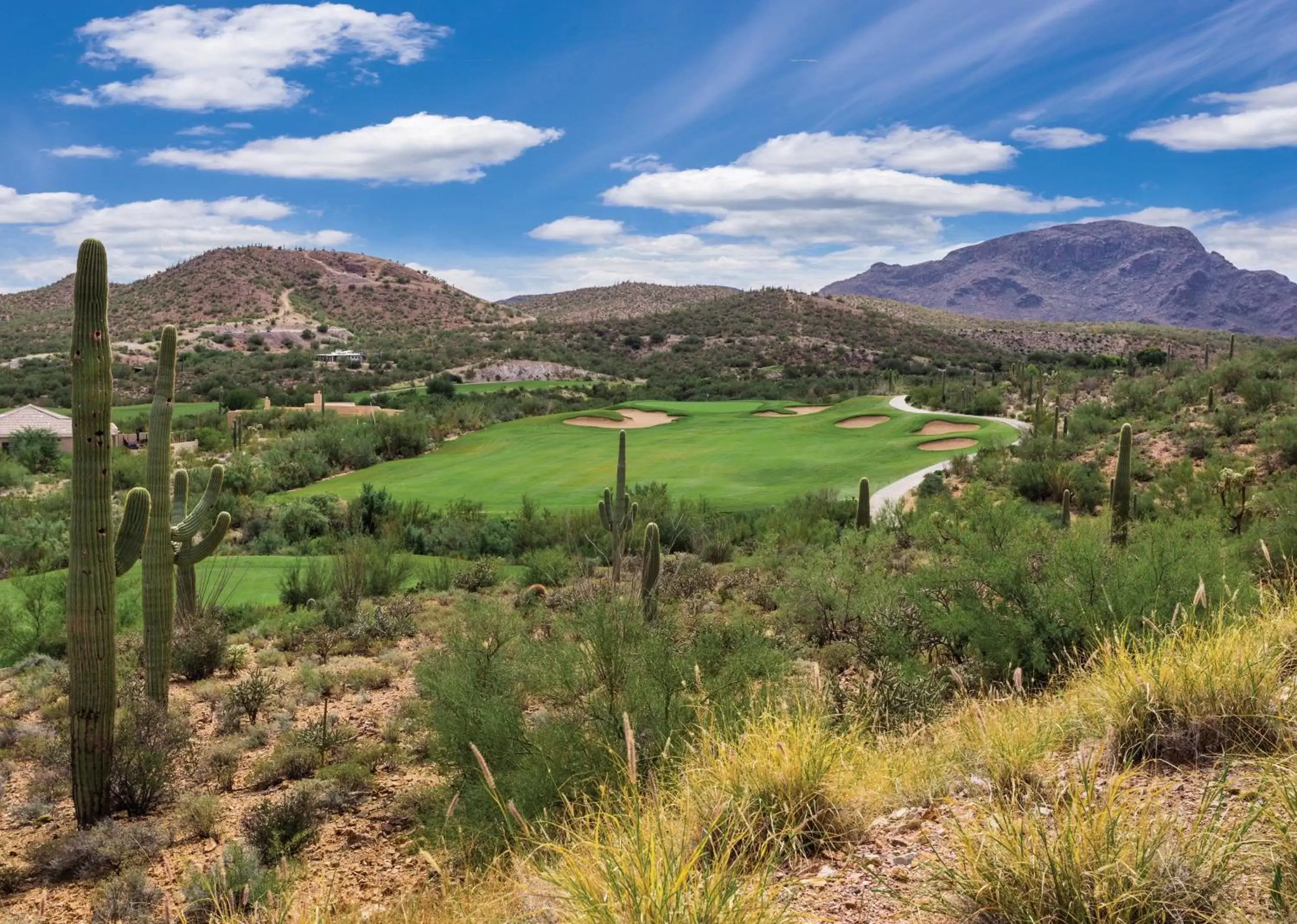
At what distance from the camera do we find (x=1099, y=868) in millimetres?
3430

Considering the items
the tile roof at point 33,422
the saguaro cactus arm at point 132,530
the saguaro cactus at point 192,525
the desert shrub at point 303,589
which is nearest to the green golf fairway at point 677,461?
the desert shrub at point 303,589

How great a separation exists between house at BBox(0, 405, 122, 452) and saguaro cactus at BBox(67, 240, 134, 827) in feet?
123

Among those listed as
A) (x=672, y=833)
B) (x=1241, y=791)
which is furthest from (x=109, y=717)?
(x=1241, y=791)

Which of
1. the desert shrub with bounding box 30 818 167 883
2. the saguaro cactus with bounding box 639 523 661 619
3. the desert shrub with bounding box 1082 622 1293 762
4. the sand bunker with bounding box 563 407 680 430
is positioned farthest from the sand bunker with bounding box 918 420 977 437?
the desert shrub with bounding box 30 818 167 883

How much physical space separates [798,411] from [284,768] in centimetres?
4678

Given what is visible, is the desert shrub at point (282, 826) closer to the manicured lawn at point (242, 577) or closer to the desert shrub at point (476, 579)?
the manicured lawn at point (242, 577)

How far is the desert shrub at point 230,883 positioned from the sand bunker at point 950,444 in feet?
115

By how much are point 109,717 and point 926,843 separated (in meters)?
7.54

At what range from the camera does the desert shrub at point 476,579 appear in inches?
759

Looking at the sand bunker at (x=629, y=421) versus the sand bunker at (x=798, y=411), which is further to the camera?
the sand bunker at (x=798, y=411)

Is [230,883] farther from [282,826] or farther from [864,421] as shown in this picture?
[864,421]

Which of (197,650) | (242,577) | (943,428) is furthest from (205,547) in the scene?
(943,428)

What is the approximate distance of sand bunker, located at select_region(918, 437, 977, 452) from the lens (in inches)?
1512

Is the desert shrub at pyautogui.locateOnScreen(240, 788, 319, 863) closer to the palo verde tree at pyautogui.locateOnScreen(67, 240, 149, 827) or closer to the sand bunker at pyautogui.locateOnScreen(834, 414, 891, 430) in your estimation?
the palo verde tree at pyautogui.locateOnScreen(67, 240, 149, 827)
